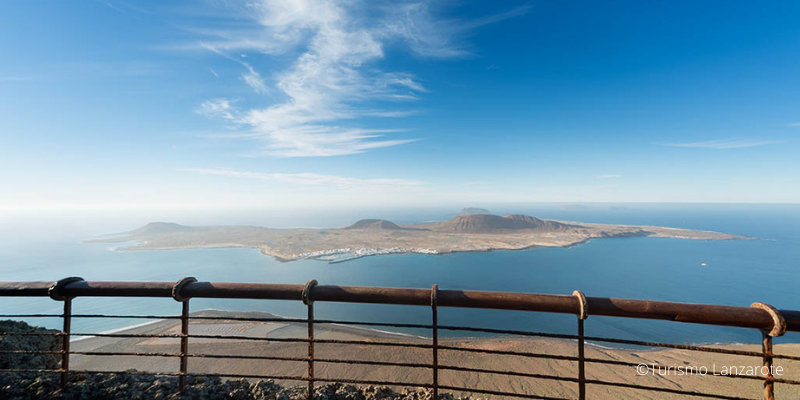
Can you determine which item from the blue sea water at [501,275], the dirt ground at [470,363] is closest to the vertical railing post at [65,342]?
the dirt ground at [470,363]

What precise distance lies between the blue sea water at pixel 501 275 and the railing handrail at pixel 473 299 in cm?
2774

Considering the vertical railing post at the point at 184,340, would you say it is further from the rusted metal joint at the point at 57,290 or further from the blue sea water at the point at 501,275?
the blue sea water at the point at 501,275

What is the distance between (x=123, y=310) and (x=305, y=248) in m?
38.5

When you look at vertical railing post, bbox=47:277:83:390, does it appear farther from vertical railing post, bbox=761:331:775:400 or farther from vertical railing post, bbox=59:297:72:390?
vertical railing post, bbox=761:331:775:400

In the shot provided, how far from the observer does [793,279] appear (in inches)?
1649

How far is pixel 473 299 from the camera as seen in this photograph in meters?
2.05

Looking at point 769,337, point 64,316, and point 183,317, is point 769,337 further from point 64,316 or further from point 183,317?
point 64,316

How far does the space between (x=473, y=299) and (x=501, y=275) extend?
47.4 meters

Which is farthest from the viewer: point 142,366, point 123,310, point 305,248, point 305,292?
point 305,248

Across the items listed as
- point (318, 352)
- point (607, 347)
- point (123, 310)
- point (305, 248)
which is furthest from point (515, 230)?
point (123, 310)

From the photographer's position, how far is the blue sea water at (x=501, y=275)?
28.5 metres

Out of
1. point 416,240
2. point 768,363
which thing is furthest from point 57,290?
point 416,240

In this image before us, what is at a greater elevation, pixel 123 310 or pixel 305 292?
pixel 305 292

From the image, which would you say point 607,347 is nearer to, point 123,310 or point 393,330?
point 393,330
